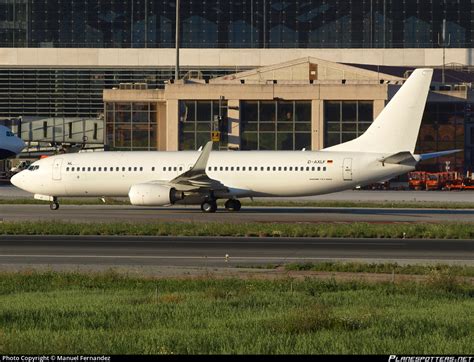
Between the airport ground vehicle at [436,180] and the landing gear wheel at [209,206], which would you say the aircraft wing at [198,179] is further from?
the airport ground vehicle at [436,180]

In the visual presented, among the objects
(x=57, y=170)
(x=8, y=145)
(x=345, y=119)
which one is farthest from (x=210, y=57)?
(x=57, y=170)

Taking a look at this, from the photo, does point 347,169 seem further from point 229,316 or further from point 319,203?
point 229,316

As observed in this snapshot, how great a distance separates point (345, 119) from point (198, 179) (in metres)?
35.2

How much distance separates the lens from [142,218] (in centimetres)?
5094

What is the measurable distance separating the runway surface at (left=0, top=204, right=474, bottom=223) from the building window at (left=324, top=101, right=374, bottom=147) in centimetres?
2687

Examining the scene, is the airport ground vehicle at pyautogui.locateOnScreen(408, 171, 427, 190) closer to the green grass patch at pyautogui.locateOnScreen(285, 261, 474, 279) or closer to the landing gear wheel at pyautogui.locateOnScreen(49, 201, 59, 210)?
the landing gear wheel at pyautogui.locateOnScreen(49, 201, 59, 210)

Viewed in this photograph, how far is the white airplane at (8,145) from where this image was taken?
253 ft

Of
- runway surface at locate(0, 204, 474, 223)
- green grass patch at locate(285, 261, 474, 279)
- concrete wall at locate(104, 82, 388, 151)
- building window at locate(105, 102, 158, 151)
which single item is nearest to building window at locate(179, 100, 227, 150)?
concrete wall at locate(104, 82, 388, 151)

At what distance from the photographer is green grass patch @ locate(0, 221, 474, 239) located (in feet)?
133

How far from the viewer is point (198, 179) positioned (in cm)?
5444

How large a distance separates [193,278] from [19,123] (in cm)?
8455

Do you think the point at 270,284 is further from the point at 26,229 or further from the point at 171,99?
the point at 171,99

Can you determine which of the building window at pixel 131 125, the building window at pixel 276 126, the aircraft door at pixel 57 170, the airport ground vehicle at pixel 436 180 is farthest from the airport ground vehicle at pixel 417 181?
the aircraft door at pixel 57 170

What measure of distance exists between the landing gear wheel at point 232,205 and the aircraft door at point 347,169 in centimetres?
647
